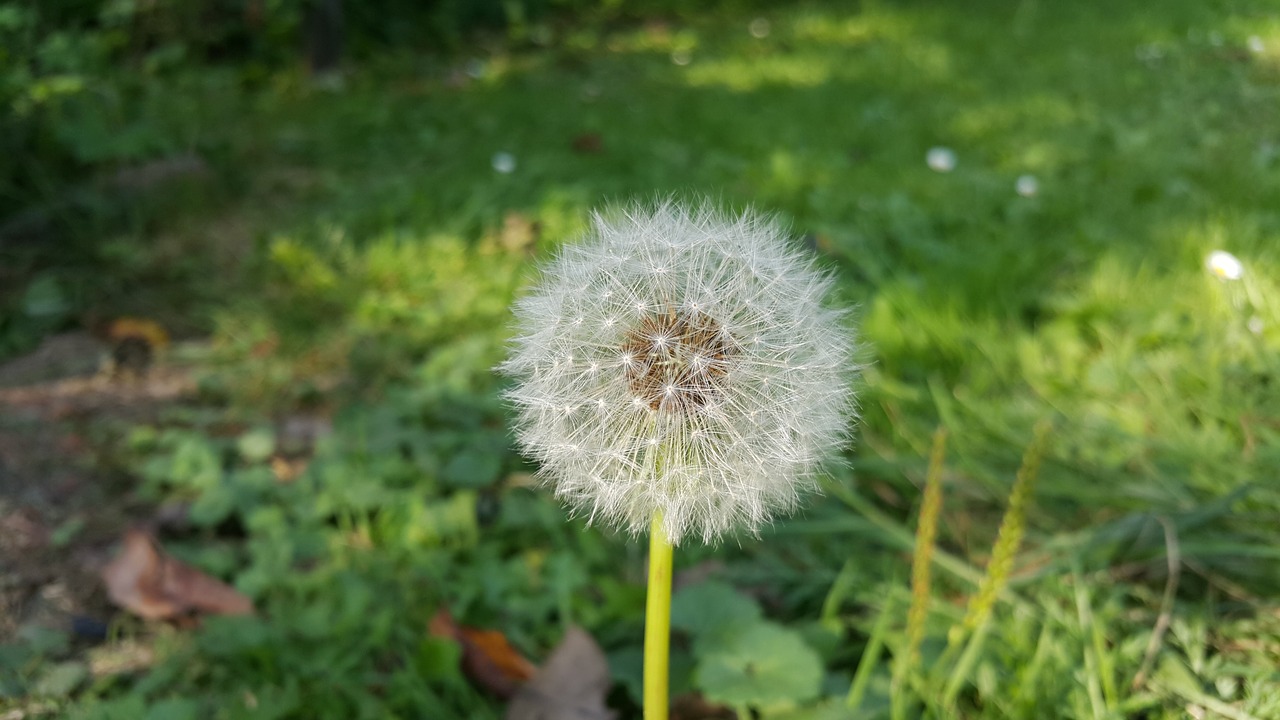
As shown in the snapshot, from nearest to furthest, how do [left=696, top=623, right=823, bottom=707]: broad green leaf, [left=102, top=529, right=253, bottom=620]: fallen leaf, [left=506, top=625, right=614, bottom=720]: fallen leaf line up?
[left=696, top=623, right=823, bottom=707]: broad green leaf < [left=506, top=625, right=614, bottom=720]: fallen leaf < [left=102, top=529, right=253, bottom=620]: fallen leaf

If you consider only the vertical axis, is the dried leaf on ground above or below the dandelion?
below

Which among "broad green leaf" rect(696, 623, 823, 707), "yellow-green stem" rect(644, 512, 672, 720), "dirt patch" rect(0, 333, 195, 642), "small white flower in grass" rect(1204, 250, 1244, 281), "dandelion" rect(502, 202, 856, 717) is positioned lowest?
"dirt patch" rect(0, 333, 195, 642)

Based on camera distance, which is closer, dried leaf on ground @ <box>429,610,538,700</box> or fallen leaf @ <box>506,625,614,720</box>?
fallen leaf @ <box>506,625,614,720</box>

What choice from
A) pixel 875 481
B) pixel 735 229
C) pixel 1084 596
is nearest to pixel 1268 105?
pixel 875 481

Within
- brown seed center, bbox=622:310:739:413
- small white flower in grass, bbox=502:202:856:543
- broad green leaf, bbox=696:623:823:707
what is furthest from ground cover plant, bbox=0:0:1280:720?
brown seed center, bbox=622:310:739:413

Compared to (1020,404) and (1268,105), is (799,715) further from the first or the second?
(1268,105)

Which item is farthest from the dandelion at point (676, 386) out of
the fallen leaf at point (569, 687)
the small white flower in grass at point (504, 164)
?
the small white flower in grass at point (504, 164)

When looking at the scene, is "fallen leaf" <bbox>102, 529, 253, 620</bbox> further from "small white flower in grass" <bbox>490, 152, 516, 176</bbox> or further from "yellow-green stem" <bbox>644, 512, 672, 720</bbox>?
"small white flower in grass" <bbox>490, 152, 516, 176</bbox>
